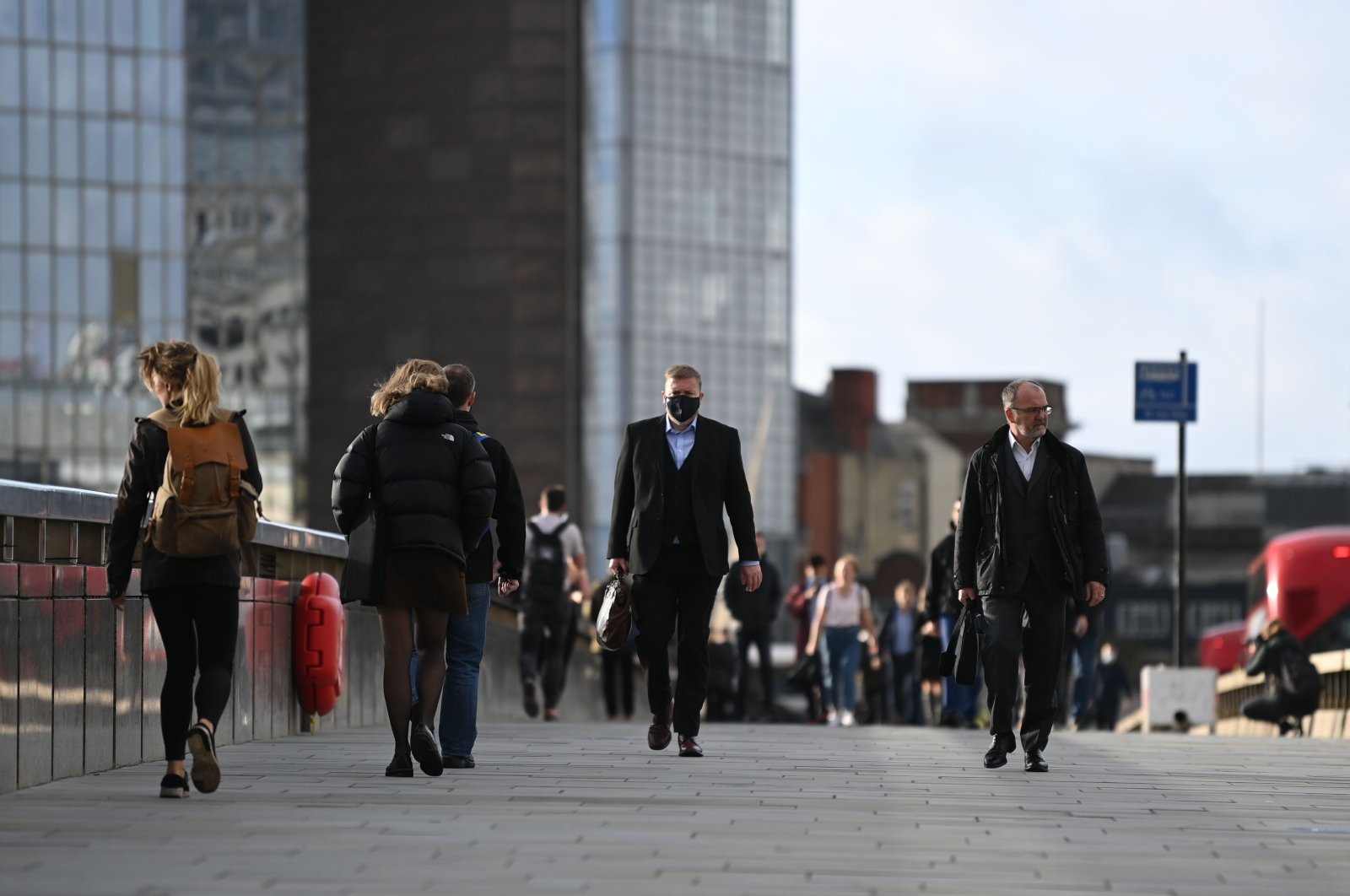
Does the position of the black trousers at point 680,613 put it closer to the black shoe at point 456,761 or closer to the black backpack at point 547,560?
the black shoe at point 456,761

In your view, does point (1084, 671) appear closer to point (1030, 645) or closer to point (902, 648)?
point (902, 648)

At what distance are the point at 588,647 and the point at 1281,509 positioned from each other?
254 ft

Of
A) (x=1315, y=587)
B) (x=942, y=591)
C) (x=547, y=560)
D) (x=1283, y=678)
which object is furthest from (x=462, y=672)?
(x=1315, y=587)

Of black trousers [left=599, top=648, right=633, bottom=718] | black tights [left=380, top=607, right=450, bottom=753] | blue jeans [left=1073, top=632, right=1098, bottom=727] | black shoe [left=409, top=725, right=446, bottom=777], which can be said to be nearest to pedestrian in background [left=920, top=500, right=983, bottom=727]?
Answer: blue jeans [left=1073, top=632, right=1098, bottom=727]

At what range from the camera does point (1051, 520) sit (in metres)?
10.5

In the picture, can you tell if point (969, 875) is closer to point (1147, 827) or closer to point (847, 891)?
point (847, 891)

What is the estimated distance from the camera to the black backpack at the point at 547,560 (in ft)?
59.5

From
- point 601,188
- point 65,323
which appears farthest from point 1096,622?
point 601,188

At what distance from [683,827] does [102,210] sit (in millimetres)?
60847

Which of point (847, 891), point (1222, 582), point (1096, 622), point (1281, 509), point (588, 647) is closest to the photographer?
point (847, 891)

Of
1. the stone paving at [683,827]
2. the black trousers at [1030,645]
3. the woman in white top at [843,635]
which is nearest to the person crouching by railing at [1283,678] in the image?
the woman in white top at [843,635]

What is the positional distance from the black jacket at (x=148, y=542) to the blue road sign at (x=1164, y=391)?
13716mm

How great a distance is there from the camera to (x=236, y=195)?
6756cm

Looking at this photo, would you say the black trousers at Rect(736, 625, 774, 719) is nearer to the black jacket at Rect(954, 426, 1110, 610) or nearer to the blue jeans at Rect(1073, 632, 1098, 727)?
the blue jeans at Rect(1073, 632, 1098, 727)
